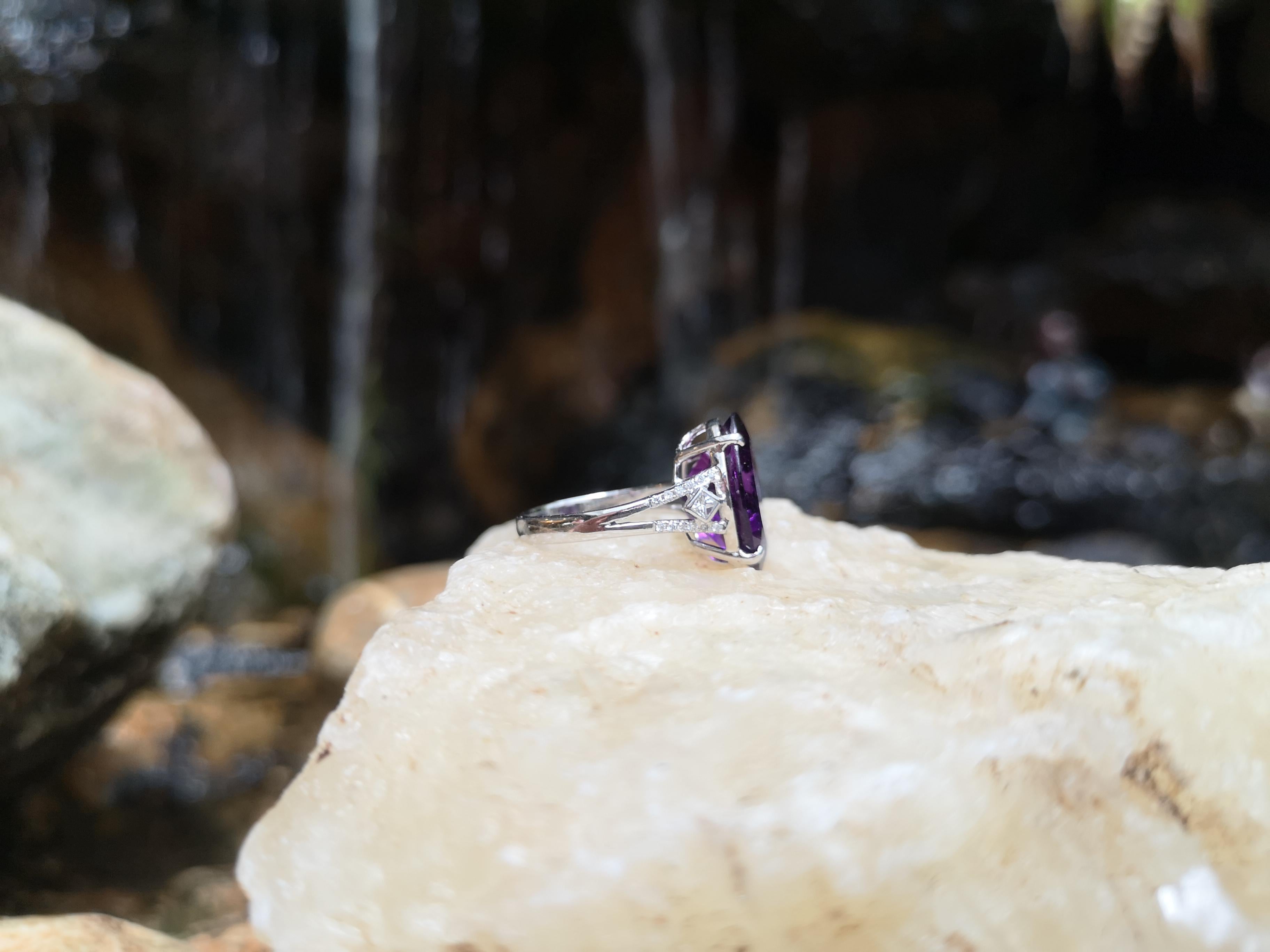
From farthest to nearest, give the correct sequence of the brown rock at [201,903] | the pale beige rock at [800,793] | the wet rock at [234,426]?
1. the wet rock at [234,426]
2. the brown rock at [201,903]
3. the pale beige rock at [800,793]

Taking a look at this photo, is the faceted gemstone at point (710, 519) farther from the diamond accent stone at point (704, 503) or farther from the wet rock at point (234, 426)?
the wet rock at point (234, 426)

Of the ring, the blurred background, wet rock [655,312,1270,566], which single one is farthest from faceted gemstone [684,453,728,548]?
wet rock [655,312,1270,566]

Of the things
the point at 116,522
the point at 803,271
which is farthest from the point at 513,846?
the point at 803,271

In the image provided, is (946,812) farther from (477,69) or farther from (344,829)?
(477,69)

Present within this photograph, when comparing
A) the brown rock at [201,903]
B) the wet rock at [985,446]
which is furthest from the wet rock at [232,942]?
the wet rock at [985,446]

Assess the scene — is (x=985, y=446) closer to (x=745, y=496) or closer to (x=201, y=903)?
(x=745, y=496)

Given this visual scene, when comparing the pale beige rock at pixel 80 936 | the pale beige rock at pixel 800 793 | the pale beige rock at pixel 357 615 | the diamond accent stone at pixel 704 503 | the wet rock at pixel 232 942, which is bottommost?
the pale beige rock at pixel 357 615

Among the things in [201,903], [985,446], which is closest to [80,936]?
[201,903]
